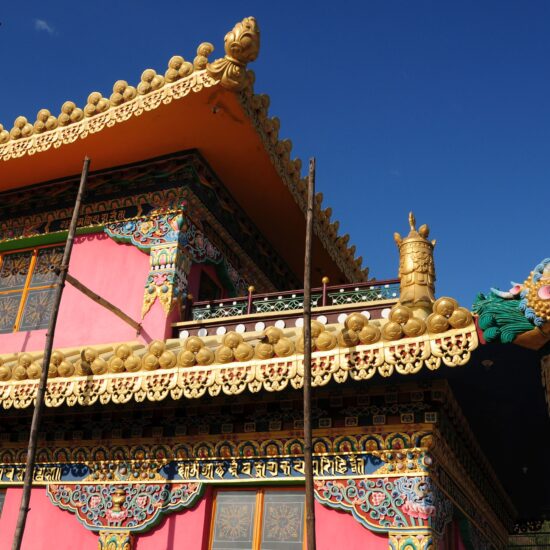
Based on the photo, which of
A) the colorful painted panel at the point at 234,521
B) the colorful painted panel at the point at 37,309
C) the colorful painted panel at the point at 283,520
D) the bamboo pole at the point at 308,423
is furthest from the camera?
the colorful painted panel at the point at 37,309

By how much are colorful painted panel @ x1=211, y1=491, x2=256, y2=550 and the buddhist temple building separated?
0.02 meters

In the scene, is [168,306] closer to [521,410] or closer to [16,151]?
[16,151]

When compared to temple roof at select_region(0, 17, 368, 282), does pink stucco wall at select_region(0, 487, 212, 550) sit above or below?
below

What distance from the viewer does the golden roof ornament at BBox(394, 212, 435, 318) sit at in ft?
23.1

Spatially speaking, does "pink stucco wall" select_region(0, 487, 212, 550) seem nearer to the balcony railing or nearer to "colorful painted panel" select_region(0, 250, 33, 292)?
the balcony railing

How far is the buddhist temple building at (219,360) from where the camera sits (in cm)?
674

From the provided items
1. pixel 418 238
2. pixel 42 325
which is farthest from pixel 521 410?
pixel 42 325

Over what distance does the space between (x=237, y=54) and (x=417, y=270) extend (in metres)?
3.36

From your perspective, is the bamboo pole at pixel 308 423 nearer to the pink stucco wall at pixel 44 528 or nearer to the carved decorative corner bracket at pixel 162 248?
the carved decorative corner bracket at pixel 162 248

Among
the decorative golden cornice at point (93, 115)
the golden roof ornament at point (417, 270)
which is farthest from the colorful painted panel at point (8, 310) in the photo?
the golden roof ornament at point (417, 270)

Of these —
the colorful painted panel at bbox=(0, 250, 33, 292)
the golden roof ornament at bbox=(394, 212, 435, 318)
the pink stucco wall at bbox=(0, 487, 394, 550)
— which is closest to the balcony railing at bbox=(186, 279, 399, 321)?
the golden roof ornament at bbox=(394, 212, 435, 318)

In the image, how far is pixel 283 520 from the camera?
24.0 ft

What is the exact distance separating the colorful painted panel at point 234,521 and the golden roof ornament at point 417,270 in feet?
8.78

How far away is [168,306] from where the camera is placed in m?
8.95
